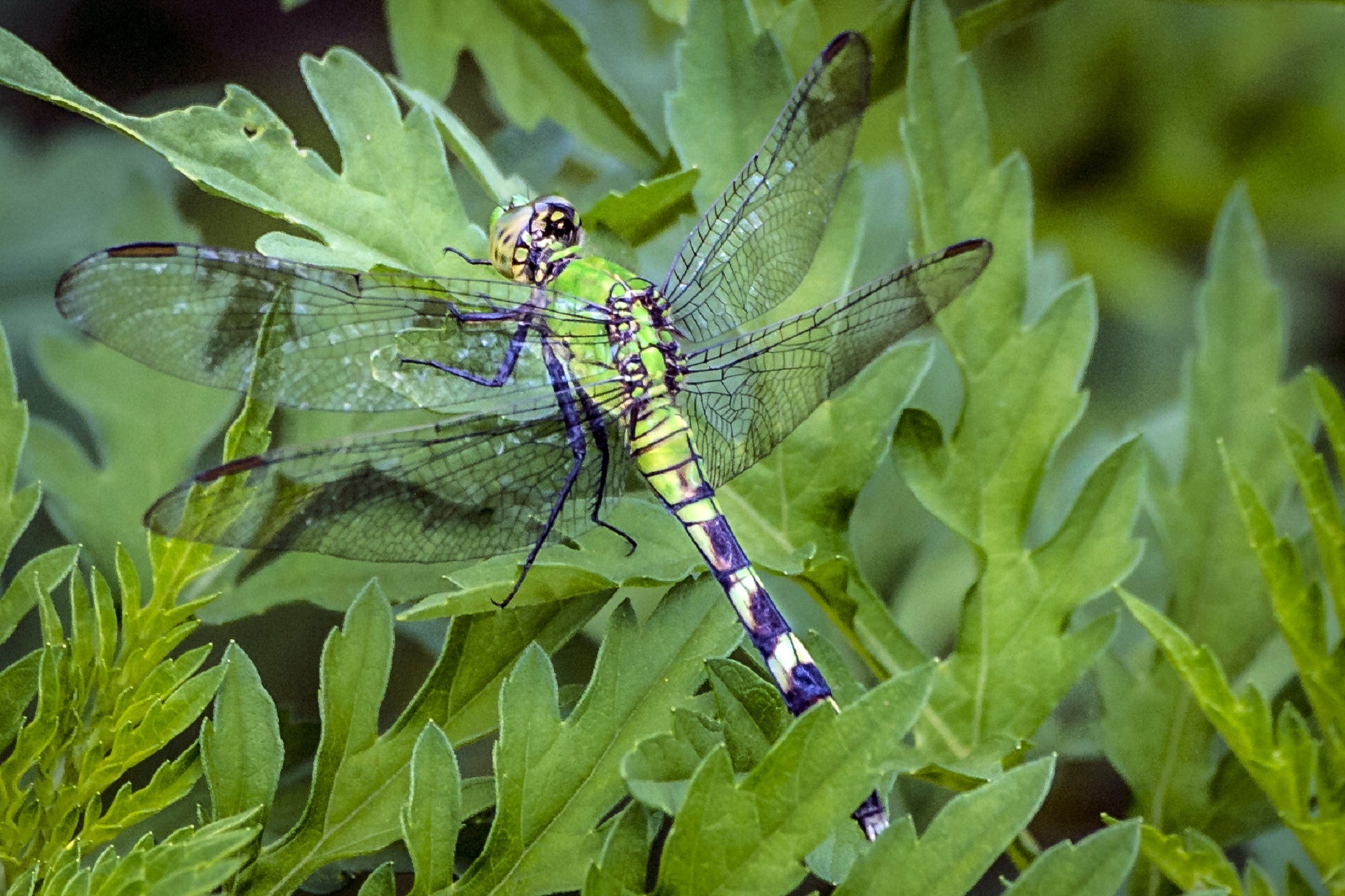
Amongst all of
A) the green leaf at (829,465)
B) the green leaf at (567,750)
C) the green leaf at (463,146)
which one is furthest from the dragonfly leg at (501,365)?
the green leaf at (567,750)

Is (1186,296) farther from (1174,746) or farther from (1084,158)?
(1174,746)

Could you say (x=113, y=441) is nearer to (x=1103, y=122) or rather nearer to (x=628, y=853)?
(x=628, y=853)

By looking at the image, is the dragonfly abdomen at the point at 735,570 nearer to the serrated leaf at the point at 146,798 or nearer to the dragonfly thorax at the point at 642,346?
the dragonfly thorax at the point at 642,346

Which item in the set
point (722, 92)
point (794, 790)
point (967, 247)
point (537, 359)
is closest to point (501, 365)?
point (537, 359)

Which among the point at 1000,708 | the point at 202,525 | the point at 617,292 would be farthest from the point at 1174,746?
the point at 202,525

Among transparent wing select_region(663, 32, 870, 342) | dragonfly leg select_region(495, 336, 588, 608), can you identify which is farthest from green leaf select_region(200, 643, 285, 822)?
transparent wing select_region(663, 32, 870, 342)

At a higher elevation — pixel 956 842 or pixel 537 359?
pixel 537 359
